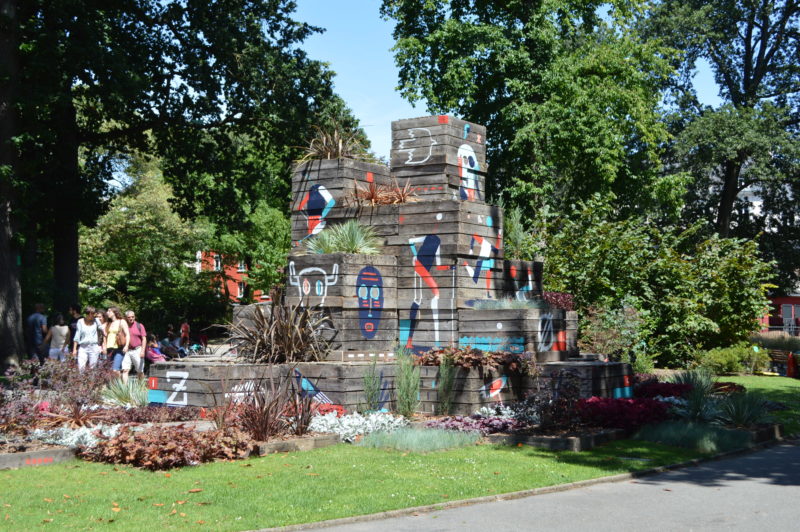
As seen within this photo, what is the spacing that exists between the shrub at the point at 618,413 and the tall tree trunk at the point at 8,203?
14.6m

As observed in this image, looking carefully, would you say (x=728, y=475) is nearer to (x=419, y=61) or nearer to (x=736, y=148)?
(x=419, y=61)

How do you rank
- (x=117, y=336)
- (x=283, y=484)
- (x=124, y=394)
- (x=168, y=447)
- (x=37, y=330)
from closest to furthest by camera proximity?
(x=283, y=484) → (x=168, y=447) → (x=124, y=394) → (x=117, y=336) → (x=37, y=330)

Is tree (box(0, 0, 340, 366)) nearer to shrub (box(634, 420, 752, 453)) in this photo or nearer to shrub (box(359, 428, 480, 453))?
shrub (box(359, 428, 480, 453))

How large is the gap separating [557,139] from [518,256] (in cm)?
863

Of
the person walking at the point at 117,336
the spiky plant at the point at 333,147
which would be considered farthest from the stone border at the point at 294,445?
the person walking at the point at 117,336

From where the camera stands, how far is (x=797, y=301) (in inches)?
2808

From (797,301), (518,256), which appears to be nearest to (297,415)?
(518,256)

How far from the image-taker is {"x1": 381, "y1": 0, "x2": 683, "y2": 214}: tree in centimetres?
3077

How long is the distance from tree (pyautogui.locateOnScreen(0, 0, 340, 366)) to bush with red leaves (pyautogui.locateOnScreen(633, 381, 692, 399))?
15.0 meters

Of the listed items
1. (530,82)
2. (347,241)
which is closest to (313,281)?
(347,241)

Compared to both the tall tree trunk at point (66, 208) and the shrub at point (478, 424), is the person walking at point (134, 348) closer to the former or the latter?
the tall tree trunk at point (66, 208)

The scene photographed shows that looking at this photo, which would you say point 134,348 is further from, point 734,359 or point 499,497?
point 734,359

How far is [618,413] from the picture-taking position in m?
13.1

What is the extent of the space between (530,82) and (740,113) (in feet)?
53.6
